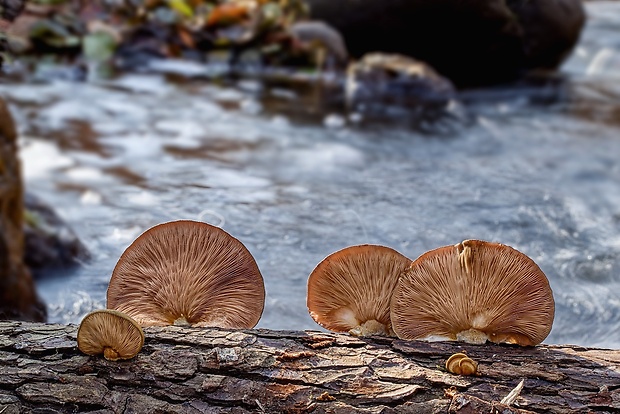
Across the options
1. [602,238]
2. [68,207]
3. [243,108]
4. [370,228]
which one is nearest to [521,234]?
[602,238]

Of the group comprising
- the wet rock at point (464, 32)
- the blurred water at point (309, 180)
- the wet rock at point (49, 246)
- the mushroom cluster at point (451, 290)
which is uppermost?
the wet rock at point (464, 32)

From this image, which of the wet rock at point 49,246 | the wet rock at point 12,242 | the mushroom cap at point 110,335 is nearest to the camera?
the mushroom cap at point 110,335

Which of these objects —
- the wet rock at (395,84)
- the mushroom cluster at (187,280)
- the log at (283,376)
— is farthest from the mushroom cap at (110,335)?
the wet rock at (395,84)

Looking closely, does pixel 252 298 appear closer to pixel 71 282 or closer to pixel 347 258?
pixel 347 258

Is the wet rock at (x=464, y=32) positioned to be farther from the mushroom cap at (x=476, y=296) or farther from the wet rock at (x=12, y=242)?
the mushroom cap at (x=476, y=296)

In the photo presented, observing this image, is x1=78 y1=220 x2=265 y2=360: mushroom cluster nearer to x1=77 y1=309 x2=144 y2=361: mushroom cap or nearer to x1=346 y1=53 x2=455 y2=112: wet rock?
x1=77 y1=309 x2=144 y2=361: mushroom cap

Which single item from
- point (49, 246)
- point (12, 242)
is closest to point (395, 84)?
point (49, 246)
